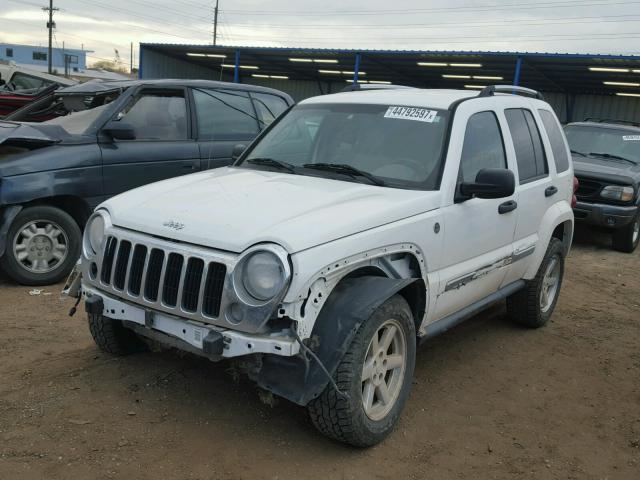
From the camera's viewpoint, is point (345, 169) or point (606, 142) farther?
point (606, 142)

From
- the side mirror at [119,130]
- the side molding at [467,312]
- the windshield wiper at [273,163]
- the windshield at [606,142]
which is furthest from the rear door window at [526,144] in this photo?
the windshield at [606,142]

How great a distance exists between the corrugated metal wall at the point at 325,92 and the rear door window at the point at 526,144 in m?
23.0

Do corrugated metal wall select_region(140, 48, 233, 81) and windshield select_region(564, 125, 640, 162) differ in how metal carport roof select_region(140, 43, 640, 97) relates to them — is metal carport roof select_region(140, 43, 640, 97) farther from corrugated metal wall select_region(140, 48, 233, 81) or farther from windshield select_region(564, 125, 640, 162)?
windshield select_region(564, 125, 640, 162)

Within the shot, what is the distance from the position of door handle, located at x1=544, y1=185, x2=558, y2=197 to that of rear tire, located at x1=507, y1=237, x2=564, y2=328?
435 mm

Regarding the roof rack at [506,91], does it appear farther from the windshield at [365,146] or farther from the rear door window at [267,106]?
the rear door window at [267,106]

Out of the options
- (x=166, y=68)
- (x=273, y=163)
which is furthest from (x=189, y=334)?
(x=166, y=68)

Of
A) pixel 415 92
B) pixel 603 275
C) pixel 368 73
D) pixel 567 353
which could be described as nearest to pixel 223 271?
pixel 415 92

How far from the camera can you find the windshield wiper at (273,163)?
4223 millimetres

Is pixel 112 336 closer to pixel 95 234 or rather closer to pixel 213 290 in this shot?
pixel 95 234

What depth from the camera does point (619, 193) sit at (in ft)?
29.3

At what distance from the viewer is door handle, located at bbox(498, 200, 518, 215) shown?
4.33 metres

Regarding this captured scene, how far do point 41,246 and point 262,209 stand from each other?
3.25 meters

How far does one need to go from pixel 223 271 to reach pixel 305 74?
96.6 ft

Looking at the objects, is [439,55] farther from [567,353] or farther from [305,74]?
[567,353]
